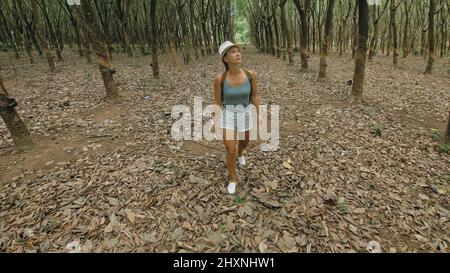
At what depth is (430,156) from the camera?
528 centimetres

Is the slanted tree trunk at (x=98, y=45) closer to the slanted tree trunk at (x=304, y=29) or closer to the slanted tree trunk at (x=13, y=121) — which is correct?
the slanted tree trunk at (x=13, y=121)

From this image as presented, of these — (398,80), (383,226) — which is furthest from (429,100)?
(383,226)

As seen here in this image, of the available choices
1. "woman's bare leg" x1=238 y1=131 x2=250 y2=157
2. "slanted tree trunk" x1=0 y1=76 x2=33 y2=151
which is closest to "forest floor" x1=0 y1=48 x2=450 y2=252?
"slanted tree trunk" x1=0 y1=76 x2=33 y2=151

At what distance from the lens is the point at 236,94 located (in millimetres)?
3613

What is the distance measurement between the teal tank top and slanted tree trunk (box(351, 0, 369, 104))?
18.4ft

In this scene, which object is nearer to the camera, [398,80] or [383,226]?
[383,226]

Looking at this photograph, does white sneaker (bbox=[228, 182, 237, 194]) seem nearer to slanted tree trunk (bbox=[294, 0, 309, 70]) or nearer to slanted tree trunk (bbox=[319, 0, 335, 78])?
slanted tree trunk (bbox=[319, 0, 335, 78])

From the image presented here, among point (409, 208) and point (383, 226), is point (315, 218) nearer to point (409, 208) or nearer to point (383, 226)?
point (383, 226)

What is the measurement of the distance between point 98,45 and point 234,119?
19.4 ft

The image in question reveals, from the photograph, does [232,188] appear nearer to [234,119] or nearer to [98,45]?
[234,119]

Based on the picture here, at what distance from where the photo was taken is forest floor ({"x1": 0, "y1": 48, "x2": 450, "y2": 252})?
10.9 ft

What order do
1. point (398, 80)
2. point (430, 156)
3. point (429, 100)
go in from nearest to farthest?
point (430, 156) → point (429, 100) → point (398, 80)

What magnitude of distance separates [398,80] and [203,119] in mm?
9551

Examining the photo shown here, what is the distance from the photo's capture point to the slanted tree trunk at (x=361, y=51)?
7245mm
